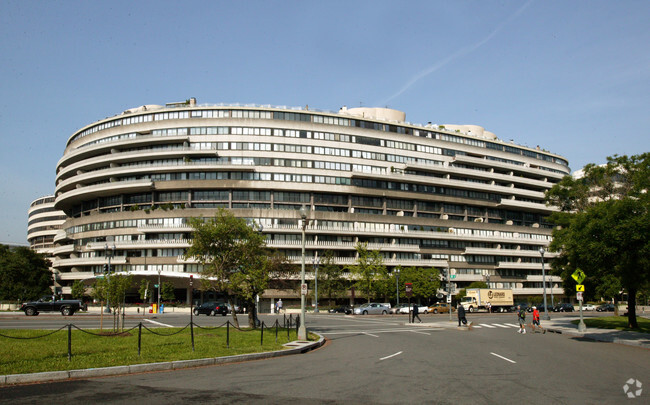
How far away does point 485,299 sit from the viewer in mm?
70938

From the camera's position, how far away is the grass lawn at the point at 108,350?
1391 cm

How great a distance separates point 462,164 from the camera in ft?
339

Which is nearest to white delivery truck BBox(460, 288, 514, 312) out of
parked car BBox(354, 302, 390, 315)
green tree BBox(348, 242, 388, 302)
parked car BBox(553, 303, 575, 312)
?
parked car BBox(553, 303, 575, 312)

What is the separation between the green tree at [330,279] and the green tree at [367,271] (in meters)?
2.63

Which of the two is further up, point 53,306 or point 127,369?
point 127,369

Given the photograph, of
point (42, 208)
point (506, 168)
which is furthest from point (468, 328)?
point (42, 208)

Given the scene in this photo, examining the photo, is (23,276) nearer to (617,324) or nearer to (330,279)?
(330,279)

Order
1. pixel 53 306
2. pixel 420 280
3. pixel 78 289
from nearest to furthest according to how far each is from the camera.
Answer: pixel 53 306 < pixel 78 289 < pixel 420 280

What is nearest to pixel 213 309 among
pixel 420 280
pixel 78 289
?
pixel 78 289

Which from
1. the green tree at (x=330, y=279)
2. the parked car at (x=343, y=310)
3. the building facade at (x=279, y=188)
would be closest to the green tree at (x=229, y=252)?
the parked car at (x=343, y=310)

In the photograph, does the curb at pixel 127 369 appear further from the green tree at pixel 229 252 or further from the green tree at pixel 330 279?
the green tree at pixel 330 279

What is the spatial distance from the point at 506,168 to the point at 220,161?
60.5 meters

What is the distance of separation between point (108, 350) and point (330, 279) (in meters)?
59.7

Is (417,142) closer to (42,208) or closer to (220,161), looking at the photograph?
(220,161)
